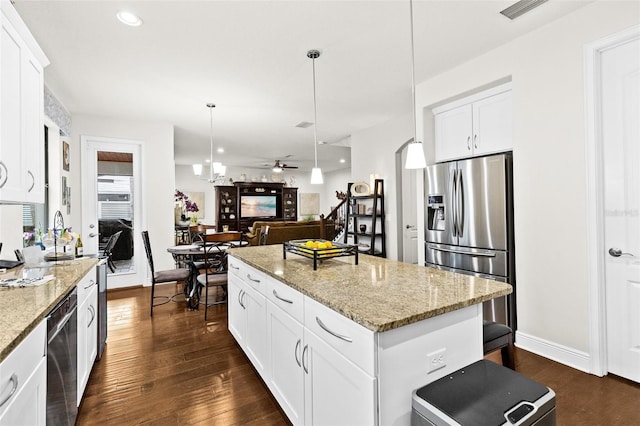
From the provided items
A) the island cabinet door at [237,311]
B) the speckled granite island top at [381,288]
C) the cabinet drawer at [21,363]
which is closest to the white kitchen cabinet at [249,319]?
the island cabinet door at [237,311]

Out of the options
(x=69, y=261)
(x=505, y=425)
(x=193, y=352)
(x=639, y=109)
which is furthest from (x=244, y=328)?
(x=639, y=109)

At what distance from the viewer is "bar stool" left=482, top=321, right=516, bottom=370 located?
65.0 inches

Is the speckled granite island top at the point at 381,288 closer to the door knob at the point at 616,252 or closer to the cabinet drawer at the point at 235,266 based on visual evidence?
the cabinet drawer at the point at 235,266

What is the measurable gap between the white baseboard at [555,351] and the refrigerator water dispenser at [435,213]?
48.0 inches

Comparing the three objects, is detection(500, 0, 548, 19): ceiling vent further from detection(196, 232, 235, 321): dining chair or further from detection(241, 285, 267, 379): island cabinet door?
detection(196, 232, 235, 321): dining chair

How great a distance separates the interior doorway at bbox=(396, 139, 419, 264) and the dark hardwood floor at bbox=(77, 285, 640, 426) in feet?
9.04

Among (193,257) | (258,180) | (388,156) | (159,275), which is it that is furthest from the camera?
(258,180)

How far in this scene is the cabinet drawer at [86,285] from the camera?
1.95 meters

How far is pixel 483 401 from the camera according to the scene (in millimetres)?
1104

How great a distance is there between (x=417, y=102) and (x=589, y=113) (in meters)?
1.82

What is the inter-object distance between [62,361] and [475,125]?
12.3ft

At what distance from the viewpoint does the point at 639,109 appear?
216 cm

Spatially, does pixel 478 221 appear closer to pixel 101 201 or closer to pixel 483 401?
pixel 483 401

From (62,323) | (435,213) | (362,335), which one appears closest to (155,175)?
(62,323)
